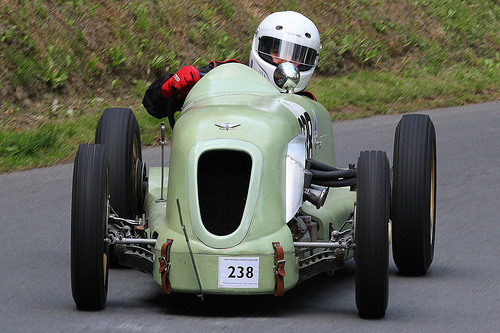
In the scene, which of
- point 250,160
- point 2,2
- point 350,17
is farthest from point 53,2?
point 250,160

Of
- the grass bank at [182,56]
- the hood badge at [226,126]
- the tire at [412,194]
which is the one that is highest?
the hood badge at [226,126]

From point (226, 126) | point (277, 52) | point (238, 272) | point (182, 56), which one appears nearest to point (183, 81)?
point (277, 52)

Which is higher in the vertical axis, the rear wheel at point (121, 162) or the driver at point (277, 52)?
the driver at point (277, 52)

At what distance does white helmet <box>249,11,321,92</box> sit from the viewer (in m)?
6.51

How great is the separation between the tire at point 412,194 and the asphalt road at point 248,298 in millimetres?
171

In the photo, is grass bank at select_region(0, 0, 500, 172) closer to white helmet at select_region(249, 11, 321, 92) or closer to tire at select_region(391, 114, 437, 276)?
white helmet at select_region(249, 11, 321, 92)

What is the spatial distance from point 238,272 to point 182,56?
9.06 metres

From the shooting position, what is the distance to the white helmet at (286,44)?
256 inches

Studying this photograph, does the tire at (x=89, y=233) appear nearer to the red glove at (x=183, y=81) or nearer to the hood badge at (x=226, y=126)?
the hood badge at (x=226, y=126)

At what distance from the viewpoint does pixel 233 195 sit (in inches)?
187

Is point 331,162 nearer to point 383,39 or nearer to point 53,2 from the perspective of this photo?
point 53,2

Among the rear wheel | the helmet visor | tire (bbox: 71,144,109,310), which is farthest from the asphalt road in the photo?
the helmet visor

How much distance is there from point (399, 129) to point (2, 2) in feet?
24.9


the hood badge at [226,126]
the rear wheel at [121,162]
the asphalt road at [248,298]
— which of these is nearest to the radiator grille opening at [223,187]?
the hood badge at [226,126]
